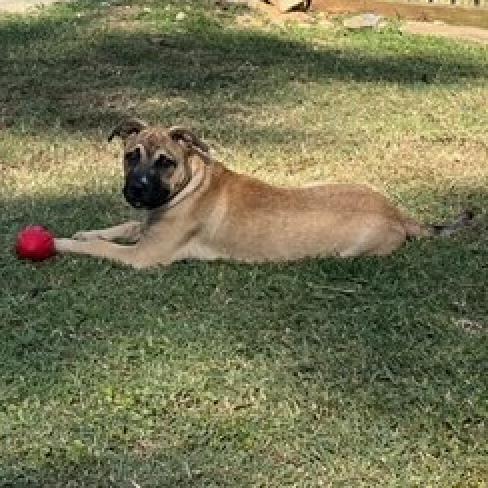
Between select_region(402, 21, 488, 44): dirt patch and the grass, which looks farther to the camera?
select_region(402, 21, 488, 44): dirt patch

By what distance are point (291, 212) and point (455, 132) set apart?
261cm

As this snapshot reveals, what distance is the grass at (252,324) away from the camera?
12.1 ft

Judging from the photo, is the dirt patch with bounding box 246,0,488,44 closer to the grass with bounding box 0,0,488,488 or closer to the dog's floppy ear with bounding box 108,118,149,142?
the grass with bounding box 0,0,488,488

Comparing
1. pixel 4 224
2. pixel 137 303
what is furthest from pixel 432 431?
pixel 4 224

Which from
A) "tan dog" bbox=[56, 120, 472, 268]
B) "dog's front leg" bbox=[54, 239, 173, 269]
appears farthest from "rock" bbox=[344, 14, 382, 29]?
"dog's front leg" bbox=[54, 239, 173, 269]

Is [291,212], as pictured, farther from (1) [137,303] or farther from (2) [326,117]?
(2) [326,117]

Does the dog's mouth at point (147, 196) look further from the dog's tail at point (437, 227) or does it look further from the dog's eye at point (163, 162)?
the dog's tail at point (437, 227)

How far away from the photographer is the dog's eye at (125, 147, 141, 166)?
5273 mm

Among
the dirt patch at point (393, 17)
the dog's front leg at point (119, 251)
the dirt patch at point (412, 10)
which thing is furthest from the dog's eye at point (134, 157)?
the dirt patch at point (412, 10)

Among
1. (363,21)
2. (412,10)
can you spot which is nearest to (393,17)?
(412,10)

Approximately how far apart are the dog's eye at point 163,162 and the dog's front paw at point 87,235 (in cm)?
50

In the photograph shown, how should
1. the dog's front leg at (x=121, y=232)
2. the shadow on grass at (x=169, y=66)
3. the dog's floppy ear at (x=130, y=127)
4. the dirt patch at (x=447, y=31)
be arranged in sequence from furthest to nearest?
the dirt patch at (x=447, y=31)
the shadow on grass at (x=169, y=66)
the dog's front leg at (x=121, y=232)
the dog's floppy ear at (x=130, y=127)

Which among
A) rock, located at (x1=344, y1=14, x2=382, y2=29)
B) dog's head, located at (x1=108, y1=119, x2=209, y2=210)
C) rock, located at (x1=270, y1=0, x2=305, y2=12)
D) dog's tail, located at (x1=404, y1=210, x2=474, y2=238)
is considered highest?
dog's head, located at (x1=108, y1=119, x2=209, y2=210)

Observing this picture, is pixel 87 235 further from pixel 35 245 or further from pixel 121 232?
pixel 35 245
